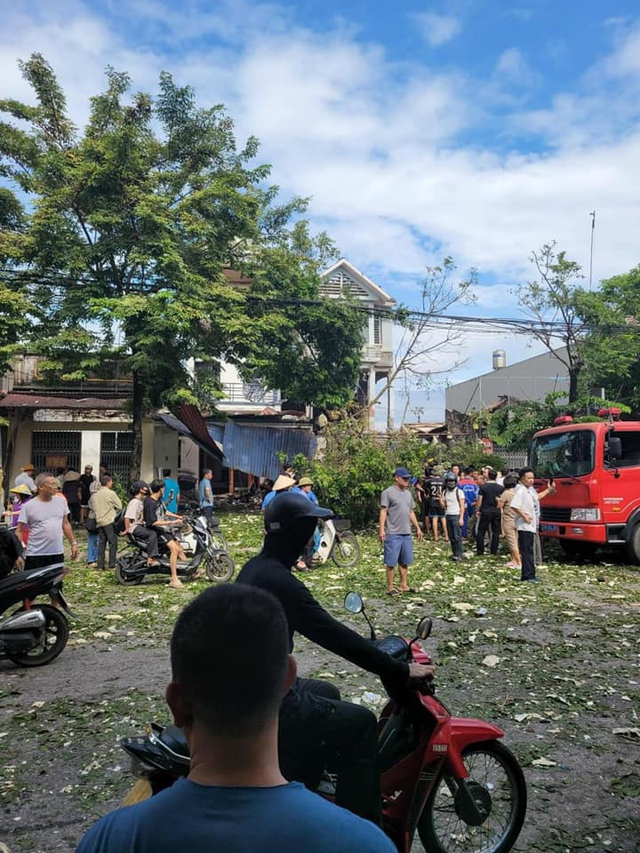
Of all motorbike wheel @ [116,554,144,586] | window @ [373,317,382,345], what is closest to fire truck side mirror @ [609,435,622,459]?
motorbike wheel @ [116,554,144,586]

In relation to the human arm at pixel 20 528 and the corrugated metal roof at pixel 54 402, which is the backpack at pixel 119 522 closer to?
the human arm at pixel 20 528

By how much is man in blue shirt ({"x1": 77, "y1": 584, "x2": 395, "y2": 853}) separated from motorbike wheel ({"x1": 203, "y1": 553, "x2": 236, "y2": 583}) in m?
10.1

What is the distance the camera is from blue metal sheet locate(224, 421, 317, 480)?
78.5 feet

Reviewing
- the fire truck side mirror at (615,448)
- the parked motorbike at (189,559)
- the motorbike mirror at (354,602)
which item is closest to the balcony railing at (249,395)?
the parked motorbike at (189,559)

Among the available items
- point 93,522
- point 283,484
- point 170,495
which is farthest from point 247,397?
point 283,484

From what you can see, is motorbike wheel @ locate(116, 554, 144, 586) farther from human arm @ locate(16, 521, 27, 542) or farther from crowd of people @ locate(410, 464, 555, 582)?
crowd of people @ locate(410, 464, 555, 582)

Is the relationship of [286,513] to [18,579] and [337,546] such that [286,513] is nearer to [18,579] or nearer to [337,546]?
[18,579]

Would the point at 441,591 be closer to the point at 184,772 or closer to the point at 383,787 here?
the point at 383,787

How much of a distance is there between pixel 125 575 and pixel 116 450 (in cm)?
1377

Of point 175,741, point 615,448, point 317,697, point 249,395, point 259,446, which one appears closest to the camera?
point 175,741

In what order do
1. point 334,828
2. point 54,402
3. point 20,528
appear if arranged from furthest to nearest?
point 54,402 → point 20,528 → point 334,828

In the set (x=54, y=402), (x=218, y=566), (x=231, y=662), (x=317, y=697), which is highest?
(x=54, y=402)

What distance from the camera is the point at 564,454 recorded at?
1319 centimetres

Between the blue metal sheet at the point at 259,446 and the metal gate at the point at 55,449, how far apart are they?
17.2 ft
